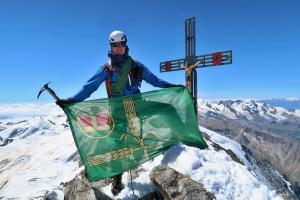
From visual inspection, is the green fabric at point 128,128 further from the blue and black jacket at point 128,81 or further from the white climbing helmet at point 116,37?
the white climbing helmet at point 116,37

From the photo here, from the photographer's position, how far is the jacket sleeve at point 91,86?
41.2ft

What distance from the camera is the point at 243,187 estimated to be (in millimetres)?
12656

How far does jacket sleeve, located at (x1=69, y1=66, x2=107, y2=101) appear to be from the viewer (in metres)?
12.6

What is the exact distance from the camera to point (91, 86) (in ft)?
41.3

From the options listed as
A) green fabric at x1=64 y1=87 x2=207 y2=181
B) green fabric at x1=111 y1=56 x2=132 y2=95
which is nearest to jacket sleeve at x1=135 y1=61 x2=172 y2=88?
green fabric at x1=64 y1=87 x2=207 y2=181

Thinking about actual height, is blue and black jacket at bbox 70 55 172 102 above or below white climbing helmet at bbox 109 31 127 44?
below

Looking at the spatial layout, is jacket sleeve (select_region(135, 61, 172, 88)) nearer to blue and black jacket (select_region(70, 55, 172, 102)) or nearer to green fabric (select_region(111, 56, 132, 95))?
blue and black jacket (select_region(70, 55, 172, 102))

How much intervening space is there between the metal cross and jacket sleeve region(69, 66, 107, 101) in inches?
437

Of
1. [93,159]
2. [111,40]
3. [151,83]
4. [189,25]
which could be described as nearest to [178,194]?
[93,159]

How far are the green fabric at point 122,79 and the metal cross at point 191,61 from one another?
10294 millimetres

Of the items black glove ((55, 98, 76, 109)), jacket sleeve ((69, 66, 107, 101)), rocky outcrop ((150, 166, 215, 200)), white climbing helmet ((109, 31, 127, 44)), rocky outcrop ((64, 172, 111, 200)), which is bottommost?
rocky outcrop ((64, 172, 111, 200))

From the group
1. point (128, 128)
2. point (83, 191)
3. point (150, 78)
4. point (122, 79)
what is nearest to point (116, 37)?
point (122, 79)

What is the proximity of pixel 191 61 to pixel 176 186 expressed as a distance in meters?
14.4

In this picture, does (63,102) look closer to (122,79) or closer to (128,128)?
(122,79)
